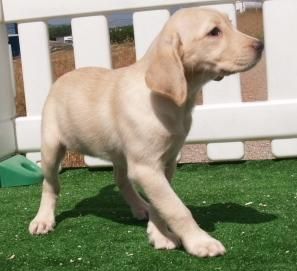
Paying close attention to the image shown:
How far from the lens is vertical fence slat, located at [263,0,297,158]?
14.0 feet

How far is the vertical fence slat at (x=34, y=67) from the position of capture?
183 inches

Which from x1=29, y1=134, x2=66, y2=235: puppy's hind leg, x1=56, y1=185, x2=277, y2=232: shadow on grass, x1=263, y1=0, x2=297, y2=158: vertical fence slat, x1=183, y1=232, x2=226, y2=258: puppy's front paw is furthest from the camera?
x1=263, y1=0, x2=297, y2=158: vertical fence slat

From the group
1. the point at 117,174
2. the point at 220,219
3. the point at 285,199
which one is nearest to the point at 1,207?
the point at 117,174

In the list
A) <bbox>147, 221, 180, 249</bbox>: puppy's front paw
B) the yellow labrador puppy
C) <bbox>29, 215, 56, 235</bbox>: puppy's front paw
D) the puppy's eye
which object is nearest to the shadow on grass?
<bbox>29, 215, 56, 235</bbox>: puppy's front paw

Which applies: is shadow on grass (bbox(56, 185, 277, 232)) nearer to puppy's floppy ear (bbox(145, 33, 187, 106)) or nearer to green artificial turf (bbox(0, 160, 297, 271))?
green artificial turf (bbox(0, 160, 297, 271))

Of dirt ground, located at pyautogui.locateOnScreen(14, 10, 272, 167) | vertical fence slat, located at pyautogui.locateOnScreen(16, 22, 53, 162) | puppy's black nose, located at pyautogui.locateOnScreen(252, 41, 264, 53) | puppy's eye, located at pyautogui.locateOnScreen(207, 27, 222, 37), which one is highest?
puppy's eye, located at pyautogui.locateOnScreen(207, 27, 222, 37)

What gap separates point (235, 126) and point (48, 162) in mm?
1621

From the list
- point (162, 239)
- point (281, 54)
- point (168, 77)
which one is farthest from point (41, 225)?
point (281, 54)

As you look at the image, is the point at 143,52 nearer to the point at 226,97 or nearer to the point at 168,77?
the point at 226,97

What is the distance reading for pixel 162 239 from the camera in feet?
8.67

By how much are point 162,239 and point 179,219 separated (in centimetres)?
19

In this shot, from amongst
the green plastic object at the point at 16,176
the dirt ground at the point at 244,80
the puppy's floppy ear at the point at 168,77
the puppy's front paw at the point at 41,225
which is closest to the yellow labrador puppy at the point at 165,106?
the puppy's floppy ear at the point at 168,77

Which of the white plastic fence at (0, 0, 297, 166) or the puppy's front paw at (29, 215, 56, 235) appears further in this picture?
the white plastic fence at (0, 0, 297, 166)

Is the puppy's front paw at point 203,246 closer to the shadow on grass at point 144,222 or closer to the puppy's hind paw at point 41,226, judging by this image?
the shadow on grass at point 144,222
